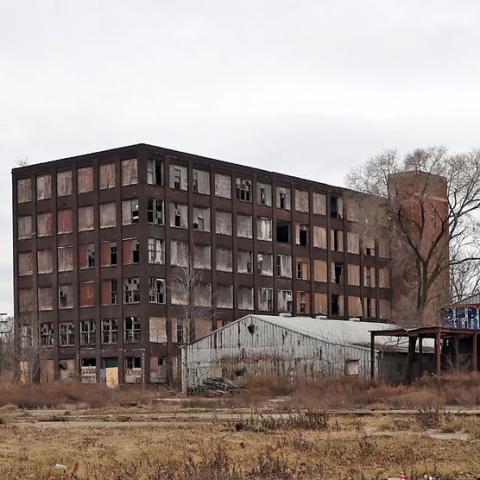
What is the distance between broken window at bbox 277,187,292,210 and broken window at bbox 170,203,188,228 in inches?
474

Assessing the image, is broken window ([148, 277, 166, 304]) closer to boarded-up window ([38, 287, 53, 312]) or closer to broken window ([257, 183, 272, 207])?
boarded-up window ([38, 287, 53, 312])

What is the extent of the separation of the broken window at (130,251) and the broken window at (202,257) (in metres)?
5.53

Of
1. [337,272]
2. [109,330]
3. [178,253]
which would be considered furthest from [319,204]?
[109,330]

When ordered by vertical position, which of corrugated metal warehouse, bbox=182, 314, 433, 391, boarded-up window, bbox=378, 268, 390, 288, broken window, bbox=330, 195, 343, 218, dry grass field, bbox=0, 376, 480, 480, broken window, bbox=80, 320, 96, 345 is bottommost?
dry grass field, bbox=0, 376, 480, 480

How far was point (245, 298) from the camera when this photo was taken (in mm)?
87438

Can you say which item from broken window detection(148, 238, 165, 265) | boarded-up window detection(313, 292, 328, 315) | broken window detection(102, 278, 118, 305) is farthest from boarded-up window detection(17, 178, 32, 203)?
boarded-up window detection(313, 292, 328, 315)

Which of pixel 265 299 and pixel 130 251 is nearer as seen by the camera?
pixel 130 251

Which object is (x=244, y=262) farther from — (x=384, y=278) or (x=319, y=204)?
(x=384, y=278)

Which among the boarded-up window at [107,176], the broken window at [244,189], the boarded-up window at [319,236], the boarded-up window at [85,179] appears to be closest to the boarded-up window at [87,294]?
the boarded-up window at [85,179]

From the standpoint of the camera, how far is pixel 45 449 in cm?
2252

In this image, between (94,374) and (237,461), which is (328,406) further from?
(94,374)

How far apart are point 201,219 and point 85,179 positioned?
10127mm

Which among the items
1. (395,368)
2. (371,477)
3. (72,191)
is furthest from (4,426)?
(72,191)

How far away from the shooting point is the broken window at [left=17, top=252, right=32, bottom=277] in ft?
285
